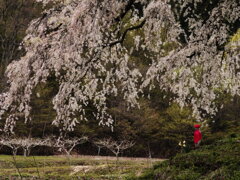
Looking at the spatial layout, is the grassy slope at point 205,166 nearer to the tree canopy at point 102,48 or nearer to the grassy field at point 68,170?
the grassy field at point 68,170

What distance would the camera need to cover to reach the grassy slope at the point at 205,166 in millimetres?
5160

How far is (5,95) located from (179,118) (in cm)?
2404

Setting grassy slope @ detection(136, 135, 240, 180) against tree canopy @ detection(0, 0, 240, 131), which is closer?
tree canopy @ detection(0, 0, 240, 131)

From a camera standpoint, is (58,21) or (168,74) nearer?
(58,21)

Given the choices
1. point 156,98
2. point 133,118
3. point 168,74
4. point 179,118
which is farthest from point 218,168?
point 156,98

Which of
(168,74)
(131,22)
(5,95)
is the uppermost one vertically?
(131,22)

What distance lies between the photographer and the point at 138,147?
30.3m

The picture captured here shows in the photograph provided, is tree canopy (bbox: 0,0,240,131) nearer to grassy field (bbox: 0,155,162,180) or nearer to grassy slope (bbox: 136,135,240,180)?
grassy slope (bbox: 136,135,240,180)

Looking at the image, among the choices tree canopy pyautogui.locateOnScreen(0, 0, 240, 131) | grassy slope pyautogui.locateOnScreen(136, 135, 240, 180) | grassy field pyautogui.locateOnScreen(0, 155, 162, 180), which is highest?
tree canopy pyautogui.locateOnScreen(0, 0, 240, 131)

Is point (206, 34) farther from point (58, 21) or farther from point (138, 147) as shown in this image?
point (138, 147)

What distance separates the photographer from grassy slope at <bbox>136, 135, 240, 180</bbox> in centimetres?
516

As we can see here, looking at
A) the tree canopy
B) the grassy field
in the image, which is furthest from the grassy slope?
the tree canopy

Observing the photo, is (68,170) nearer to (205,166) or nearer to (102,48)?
(205,166)

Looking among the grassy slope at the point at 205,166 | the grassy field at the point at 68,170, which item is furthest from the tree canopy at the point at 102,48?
the grassy field at the point at 68,170
